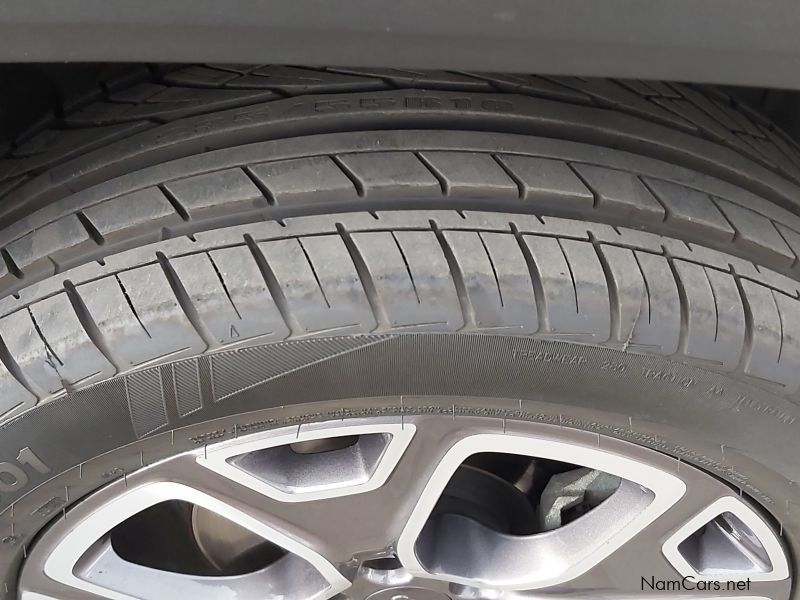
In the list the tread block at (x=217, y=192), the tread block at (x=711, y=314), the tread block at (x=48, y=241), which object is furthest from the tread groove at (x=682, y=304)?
the tread block at (x=48, y=241)

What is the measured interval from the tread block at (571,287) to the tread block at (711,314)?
12cm

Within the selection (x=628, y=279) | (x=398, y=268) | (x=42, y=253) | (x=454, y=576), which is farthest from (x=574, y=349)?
(x=42, y=253)

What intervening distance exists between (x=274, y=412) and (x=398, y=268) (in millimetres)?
298

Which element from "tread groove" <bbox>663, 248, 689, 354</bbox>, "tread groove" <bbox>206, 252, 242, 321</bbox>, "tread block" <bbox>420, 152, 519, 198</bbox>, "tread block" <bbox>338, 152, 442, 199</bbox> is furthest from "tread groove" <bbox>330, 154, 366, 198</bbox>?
"tread groove" <bbox>663, 248, 689, 354</bbox>

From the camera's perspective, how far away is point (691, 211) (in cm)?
112

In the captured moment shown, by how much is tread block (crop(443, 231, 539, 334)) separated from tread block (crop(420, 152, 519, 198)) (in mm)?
60

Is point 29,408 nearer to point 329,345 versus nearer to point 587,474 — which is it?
point 329,345

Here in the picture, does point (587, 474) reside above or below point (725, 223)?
below

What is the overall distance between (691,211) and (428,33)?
50 cm

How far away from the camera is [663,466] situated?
1.25m

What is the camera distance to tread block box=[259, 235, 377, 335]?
40.3 inches

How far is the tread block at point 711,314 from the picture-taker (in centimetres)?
108

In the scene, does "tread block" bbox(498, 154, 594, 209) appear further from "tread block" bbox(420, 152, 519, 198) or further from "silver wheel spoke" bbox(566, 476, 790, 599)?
"silver wheel spoke" bbox(566, 476, 790, 599)

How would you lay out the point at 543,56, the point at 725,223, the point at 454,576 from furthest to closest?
the point at 454,576, the point at 725,223, the point at 543,56
